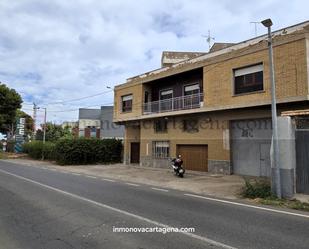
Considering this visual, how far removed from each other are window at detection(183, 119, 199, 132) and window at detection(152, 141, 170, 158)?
7.97 feet

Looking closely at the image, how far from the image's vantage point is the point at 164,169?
80.1ft

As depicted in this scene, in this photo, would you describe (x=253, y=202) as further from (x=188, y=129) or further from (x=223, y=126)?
(x=188, y=129)

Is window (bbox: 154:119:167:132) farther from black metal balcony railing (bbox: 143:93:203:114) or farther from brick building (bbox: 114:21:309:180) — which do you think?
black metal balcony railing (bbox: 143:93:203:114)

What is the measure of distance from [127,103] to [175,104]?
21.7ft

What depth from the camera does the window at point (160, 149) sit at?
25.3 metres

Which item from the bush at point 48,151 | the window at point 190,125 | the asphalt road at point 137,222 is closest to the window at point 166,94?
the window at point 190,125

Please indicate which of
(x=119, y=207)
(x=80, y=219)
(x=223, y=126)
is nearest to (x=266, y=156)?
(x=223, y=126)

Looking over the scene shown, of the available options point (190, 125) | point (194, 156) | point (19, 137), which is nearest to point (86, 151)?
point (190, 125)

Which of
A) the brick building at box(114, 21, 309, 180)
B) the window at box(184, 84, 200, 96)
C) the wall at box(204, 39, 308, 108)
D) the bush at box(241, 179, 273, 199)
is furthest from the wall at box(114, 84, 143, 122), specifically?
the bush at box(241, 179, 273, 199)

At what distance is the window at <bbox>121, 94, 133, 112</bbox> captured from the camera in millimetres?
29109

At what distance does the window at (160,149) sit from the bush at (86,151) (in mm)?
6665

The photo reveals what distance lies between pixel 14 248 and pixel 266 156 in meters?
15.3

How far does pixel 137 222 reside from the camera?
24.0 feet

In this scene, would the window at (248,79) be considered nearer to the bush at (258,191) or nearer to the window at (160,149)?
the bush at (258,191)
